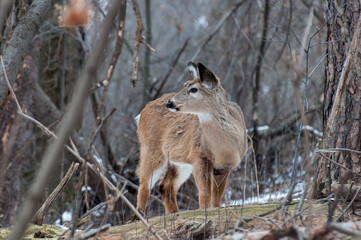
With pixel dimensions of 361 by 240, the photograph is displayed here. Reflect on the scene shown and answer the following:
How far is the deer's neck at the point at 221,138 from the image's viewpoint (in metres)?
6.26

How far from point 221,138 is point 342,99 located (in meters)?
1.75

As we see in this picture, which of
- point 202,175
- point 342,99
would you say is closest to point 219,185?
point 202,175

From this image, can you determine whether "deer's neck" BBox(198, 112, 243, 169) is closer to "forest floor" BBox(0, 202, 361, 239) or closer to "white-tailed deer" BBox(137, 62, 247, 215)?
"white-tailed deer" BBox(137, 62, 247, 215)

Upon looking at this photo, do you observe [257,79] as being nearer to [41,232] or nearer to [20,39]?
[20,39]

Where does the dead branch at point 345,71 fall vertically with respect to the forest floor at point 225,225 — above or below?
above

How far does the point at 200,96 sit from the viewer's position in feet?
21.1

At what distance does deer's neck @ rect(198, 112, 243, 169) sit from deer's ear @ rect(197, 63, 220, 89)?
1.20 feet

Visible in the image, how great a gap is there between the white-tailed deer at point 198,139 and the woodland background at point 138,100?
358 mm

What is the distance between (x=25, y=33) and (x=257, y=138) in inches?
244

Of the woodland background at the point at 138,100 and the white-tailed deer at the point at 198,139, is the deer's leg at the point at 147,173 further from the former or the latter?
the woodland background at the point at 138,100

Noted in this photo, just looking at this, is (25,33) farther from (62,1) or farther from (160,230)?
(62,1)

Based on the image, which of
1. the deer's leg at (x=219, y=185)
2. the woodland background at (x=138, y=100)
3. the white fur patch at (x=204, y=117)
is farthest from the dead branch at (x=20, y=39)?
the deer's leg at (x=219, y=185)

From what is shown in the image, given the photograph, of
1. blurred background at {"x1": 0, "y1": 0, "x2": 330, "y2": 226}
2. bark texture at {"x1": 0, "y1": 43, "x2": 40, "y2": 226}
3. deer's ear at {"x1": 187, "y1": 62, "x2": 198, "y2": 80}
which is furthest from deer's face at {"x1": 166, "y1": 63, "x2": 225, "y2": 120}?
bark texture at {"x1": 0, "y1": 43, "x2": 40, "y2": 226}

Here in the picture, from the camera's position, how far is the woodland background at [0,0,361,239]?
412 cm
